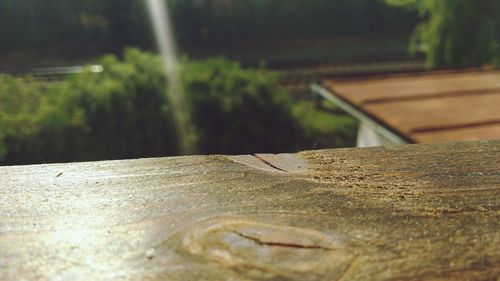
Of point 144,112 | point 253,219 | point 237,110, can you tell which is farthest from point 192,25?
point 253,219

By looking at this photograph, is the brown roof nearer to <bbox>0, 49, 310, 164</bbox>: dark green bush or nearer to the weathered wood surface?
the weathered wood surface

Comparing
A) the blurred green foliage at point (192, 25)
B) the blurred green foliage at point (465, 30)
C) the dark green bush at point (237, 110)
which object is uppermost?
the blurred green foliage at point (192, 25)

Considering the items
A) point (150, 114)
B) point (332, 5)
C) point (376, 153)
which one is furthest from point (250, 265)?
point (332, 5)

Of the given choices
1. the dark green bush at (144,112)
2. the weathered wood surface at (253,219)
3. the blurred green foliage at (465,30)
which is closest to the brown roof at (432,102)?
the weathered wood surface at (253,219)

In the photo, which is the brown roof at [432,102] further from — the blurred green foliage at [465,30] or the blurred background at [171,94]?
the blurred green foliage at [465,30]

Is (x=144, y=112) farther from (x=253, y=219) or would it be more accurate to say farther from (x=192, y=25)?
(x=192, y=25)

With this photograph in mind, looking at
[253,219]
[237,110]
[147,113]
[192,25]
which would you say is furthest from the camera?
[192,25]
